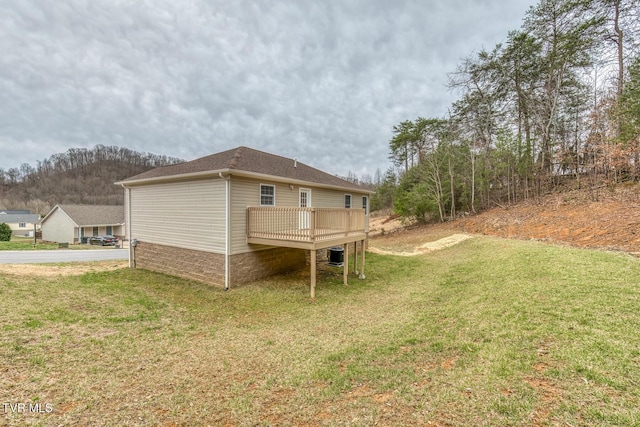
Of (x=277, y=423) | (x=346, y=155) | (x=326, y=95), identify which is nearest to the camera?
(x=277, y=423)

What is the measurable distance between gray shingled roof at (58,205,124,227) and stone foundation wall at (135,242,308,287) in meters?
27.7

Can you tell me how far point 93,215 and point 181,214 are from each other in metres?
32.1

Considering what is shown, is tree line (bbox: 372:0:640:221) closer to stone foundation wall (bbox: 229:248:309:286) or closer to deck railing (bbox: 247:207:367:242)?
deck railing (bbox: 247:207:367:242)

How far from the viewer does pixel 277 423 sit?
8.53ft

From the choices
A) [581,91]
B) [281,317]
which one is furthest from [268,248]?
[581,91]

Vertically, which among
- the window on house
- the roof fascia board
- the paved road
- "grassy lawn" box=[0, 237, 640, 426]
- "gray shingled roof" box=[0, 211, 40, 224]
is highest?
the roof fascia board

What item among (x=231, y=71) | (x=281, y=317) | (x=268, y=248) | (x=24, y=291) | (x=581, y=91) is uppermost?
(x=231, y=71)

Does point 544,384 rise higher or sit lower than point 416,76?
lower

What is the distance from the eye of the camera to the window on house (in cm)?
921

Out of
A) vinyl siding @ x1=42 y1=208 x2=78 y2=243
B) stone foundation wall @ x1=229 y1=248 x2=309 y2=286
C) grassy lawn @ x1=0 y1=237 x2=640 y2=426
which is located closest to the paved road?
grassy lawn @ x1=0 y1=237 x2=640 y2=426

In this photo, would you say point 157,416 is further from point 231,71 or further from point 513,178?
point 513,178

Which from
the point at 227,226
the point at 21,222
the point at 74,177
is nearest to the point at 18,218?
the point at 21,222

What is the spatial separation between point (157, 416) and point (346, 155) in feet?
131

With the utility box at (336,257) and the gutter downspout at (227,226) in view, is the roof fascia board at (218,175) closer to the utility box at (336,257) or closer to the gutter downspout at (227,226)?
the gutter downspout at (227,226)
